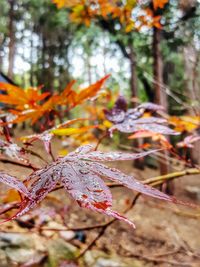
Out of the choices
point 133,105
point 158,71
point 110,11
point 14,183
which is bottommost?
point 133,105

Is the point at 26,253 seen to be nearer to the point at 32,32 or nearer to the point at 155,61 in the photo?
the point at 155,61

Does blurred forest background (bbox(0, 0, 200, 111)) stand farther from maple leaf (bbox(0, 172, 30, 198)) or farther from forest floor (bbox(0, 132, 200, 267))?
maple leaf (bbox(0, 172, 30, 198))

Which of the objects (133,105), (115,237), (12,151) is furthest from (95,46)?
(12,151)

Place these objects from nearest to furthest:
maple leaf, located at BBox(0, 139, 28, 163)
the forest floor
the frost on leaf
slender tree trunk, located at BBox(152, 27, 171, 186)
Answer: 1. maple leaf, located at BBox(0, 139, 28, 163)
2. the frost on leaf
3. the forest floor
4. slender tree trunk, located at BBox(152, 27, 171, 186)

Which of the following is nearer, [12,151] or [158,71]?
[12,151]

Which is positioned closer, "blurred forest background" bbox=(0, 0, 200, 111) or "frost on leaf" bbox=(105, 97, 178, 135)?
"frost on leaf" bbox=(105, 97, 178, 135)

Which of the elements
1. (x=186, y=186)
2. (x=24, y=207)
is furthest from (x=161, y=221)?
(x=24, y=207)

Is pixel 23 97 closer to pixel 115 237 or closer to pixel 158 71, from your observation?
pixel 115 237

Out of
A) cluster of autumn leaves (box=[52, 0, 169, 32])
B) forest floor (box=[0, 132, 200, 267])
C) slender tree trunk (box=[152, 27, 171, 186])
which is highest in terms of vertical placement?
cluster of autumn leaves (box=[52, 0, 169, 32])

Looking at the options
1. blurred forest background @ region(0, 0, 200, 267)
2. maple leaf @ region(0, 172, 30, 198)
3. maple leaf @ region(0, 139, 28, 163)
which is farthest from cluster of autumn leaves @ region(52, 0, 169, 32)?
maple leaf @ region(0, 172, 30, 198)

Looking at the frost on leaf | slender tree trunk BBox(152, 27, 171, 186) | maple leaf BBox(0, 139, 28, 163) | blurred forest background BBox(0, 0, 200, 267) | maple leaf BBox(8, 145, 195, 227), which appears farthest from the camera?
slender tree trunk BBox(152, 27, 171, 186)
